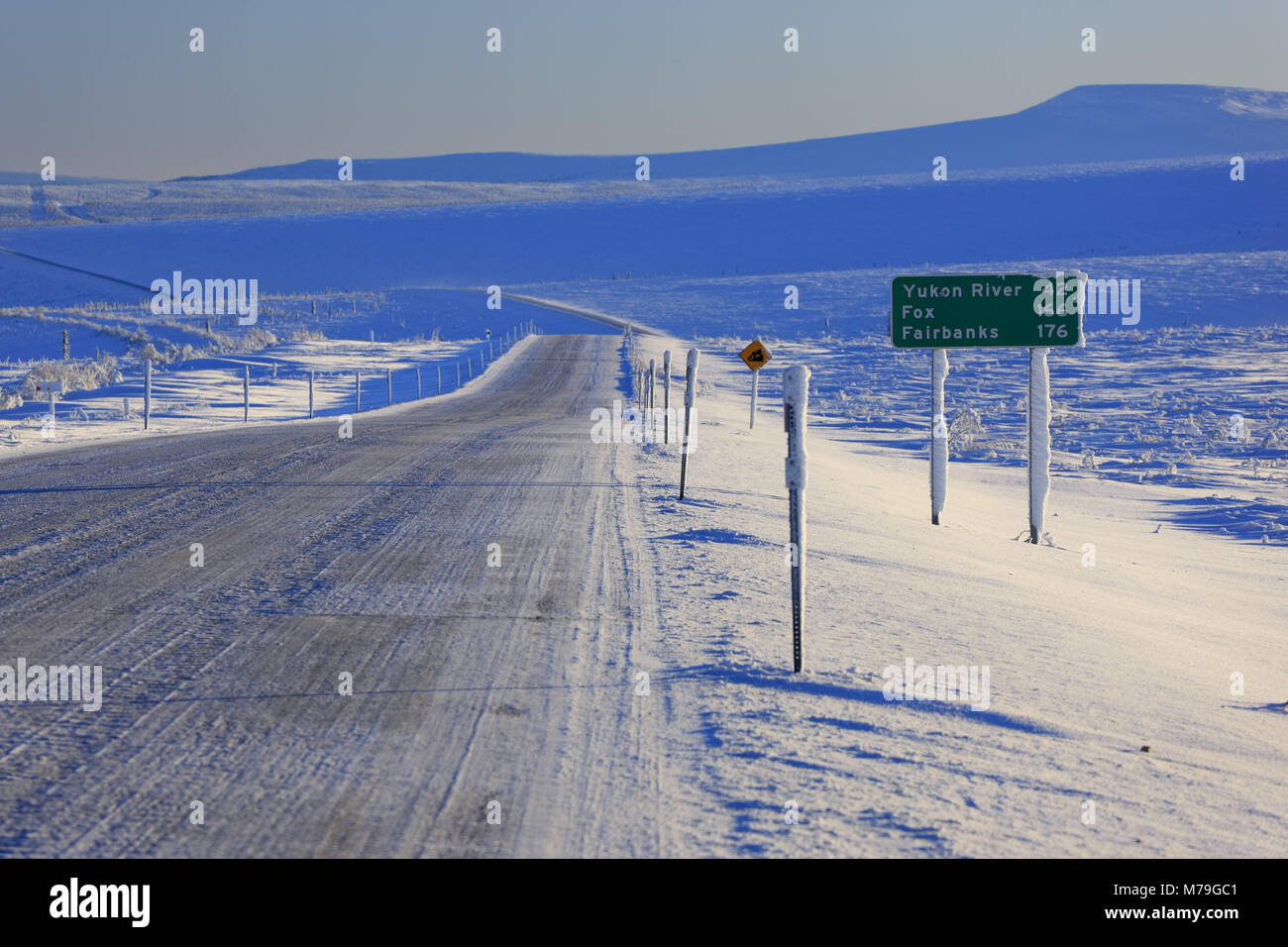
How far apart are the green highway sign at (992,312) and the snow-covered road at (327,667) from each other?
401 centimetres

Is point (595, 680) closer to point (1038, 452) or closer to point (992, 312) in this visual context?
point (992, 312)

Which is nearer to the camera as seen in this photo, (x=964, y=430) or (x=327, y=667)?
(x=327, y=667)

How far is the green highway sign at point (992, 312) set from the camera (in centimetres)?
1414

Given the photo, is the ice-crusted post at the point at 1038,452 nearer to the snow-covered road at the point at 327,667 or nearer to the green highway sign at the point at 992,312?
the green highway sign at the point at 992,312

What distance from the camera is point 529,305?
3054 inches

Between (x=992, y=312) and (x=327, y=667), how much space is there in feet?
32.5

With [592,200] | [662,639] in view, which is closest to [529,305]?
[592,200]

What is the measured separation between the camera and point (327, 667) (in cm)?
665

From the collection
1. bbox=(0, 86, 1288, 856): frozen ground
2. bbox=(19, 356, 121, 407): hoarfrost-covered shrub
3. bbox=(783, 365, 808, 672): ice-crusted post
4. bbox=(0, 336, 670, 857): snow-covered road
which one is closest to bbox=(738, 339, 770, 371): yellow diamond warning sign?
bbox=(0, 86, 1288, 856): frozen ground

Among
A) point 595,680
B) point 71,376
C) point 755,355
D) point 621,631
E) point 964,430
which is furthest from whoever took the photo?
point 71,376

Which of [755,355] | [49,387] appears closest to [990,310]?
[755,355]

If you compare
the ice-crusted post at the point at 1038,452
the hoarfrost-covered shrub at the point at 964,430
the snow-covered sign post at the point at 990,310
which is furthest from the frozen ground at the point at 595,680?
the hoarfrost-covered shrub at the point at 964,430

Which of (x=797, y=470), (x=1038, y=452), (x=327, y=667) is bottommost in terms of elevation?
(x=327, y=667)
